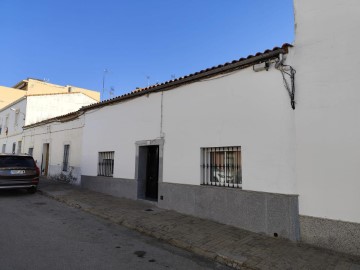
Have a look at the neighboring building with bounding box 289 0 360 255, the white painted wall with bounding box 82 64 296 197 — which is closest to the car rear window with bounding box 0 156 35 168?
the white painted wall with bounding box 82 64 296 197

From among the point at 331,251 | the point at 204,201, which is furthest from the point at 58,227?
the point at 331,251

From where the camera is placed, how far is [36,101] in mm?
21141

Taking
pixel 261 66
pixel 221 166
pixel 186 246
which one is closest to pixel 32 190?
pixel 221 166

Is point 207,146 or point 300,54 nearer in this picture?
point 300,54

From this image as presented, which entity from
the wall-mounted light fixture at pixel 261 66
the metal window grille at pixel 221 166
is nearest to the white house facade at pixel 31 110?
the metal window grille at pixel 221 166

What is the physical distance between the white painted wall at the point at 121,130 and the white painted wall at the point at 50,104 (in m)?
10.9

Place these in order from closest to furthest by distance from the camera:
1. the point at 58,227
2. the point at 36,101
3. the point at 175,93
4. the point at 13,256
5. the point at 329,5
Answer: the point at 13,256
the point at 329,5
the point at 58,227
the point at 175,93
the point at 36,101

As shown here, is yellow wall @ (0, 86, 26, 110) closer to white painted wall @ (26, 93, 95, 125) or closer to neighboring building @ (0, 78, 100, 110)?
neighboring building @ (0, 78, 100, 110)

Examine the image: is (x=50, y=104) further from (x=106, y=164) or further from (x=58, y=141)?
(x=106, y=164)

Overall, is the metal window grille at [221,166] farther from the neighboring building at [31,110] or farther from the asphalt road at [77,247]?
the neighboring building at [31,110]

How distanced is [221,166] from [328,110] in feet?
9.29

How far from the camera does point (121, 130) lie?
10281 millimetres

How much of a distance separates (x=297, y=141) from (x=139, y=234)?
3870 mm

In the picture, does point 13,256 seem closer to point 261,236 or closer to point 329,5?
point 261,236
